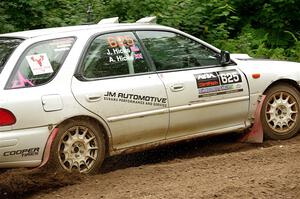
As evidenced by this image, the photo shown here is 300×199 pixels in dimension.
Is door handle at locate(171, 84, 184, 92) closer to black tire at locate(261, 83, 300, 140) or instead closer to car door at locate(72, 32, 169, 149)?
car door at locate(72, 32, 169, 149)

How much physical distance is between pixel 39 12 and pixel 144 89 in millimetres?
4419

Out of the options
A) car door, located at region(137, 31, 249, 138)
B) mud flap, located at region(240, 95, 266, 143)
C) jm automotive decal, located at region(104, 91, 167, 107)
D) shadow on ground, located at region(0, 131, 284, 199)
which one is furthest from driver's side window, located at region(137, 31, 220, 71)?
shadow on ground, located at region(0, 131, 284, 199)

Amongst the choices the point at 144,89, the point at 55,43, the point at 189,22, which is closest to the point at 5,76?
the point at 55,43

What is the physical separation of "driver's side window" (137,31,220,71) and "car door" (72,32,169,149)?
0.58ft

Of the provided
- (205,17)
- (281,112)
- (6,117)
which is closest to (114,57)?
(6,117)

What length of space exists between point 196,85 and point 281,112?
137 cm

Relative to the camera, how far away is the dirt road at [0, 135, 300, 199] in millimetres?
4883

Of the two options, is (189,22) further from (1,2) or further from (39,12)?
(1,2)

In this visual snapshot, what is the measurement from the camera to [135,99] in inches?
241

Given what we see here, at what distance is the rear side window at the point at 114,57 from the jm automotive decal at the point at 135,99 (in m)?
0.26

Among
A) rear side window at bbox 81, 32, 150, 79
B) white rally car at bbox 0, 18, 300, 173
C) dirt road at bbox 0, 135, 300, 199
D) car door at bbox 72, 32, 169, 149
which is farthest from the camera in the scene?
rear side window at bbox 81, 32, 150, 79

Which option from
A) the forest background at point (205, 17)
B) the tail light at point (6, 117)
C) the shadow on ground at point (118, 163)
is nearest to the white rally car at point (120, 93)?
the tail light at point (6, 117)

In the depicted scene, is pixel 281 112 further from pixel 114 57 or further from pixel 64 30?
pixel 64 30

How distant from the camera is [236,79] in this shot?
686 cm
